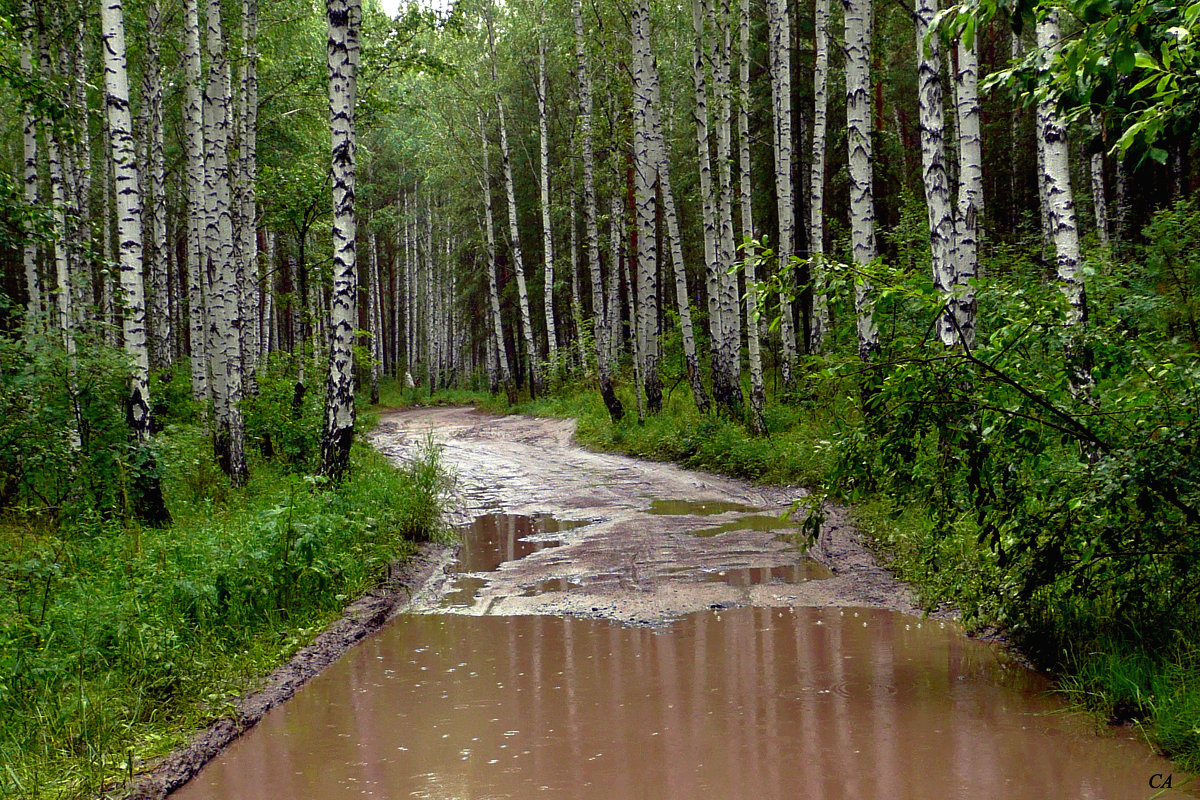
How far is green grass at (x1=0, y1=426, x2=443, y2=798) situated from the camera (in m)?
4.61

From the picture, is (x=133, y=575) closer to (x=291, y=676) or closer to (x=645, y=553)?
(x=291, y=676)

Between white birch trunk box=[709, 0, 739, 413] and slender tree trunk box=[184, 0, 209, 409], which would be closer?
slender tree trunk box=[184, 0, 209, 409]

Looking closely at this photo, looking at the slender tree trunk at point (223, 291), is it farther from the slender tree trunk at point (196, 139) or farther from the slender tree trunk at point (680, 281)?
the slender tree trunk at point (680, 281)

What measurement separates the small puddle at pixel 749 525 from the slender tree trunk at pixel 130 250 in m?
5.97

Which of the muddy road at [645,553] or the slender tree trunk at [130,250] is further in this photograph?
the slender tree trunk at [130,250]

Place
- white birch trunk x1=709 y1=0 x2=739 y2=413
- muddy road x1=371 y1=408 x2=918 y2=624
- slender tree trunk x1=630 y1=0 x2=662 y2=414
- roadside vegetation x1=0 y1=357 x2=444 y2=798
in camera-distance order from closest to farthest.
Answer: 1. roadside vegetation x1=0 y1=357 x2=444 y2=798
2. muddy road x1=371 y1=408 x2=918 y2=624
3. white birch trunk x1=709 y1=0 x2=739 y2=413
4. slender tree trunk x1=630 y1=0 x2=662 y2=414

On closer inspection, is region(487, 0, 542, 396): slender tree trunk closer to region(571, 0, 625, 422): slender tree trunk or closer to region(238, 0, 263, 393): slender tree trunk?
region(571, 0, 625, 422): slender tree trunk

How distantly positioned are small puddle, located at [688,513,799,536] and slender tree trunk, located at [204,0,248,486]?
21.3 feet

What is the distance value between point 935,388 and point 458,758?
3304mm

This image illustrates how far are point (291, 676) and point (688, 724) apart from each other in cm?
279

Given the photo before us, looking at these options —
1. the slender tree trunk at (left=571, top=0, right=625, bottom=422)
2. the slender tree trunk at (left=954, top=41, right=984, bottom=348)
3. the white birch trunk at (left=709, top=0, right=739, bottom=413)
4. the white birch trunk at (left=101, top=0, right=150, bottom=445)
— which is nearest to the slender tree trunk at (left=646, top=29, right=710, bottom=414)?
the white birch trunk at (left=709, top=0, right=739, bottom=413)

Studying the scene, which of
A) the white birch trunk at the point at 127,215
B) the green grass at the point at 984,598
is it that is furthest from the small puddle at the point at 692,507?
the white birch trunk at the point at 127,215

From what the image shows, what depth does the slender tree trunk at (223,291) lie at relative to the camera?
1272cm

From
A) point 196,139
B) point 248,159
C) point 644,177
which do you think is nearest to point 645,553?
point 196,139
